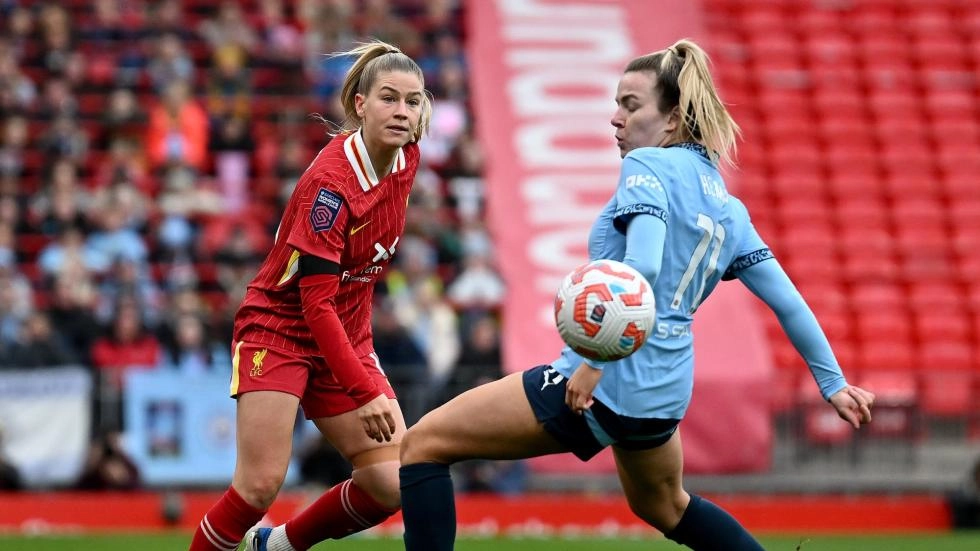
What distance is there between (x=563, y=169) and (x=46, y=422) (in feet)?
21.8

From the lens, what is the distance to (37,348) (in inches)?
459

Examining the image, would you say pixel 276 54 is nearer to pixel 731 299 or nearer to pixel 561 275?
pixel 561 275

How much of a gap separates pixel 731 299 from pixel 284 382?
912 centimetres

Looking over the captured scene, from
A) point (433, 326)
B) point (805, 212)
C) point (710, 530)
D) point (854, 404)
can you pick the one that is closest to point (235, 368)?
point (710, 530)

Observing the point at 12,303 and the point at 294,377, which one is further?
the point at 12,303

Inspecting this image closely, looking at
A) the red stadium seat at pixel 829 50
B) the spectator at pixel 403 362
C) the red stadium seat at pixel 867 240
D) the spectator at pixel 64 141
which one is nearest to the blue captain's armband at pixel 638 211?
the spectator at pixel 403 362

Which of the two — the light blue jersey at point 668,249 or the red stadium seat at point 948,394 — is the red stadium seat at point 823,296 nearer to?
the red stadium seat at point 948,394

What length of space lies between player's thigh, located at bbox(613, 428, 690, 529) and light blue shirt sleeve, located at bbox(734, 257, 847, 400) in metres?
0.52

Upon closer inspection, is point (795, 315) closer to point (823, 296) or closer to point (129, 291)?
point (129, 291)

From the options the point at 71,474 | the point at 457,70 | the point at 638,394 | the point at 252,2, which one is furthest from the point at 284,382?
the point at 252,2

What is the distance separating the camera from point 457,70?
16.4 meters

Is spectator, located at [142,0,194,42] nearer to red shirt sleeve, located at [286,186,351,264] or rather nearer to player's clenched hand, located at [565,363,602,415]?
red shirt sleeve, located at [286,186,351,264]

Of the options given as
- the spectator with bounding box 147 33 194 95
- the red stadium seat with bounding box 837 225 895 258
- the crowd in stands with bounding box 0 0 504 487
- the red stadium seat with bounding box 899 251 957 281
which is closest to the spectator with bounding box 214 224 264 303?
the crowd in stands with bounding box 0 0 504 487

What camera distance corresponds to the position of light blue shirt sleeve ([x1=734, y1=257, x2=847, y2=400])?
509 cm
